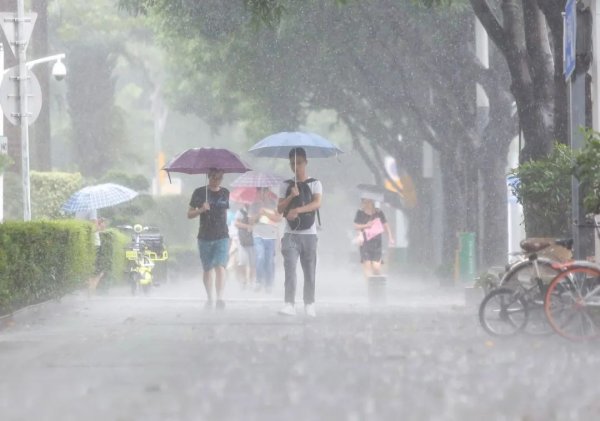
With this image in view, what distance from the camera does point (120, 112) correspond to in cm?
7369

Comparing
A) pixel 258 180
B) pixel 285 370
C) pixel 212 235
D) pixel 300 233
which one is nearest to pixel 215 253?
pixel 212 235

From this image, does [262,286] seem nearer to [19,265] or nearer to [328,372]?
[19,265]

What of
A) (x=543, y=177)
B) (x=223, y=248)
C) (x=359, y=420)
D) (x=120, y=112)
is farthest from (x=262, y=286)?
(x=120, y=112)

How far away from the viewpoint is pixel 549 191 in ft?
54.6

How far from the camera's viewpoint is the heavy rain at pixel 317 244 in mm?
9672

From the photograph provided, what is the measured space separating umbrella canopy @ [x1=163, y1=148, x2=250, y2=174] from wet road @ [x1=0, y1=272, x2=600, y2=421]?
3392 millimetres

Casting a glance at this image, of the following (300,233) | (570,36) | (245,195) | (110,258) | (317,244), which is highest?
(570,36)

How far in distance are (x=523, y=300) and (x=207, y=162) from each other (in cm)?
733

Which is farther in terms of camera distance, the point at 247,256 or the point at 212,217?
the point at 247,256

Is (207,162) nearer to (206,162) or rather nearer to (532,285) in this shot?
(206,162)

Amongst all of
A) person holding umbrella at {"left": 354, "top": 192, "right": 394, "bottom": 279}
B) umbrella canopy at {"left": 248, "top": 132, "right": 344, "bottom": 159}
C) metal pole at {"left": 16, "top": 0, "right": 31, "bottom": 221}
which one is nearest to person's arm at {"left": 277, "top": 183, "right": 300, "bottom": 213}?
umbrella canopy at {"left": 248, "top": 132, "right": 344, "bottom": 159}

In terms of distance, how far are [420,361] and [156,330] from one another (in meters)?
4.18

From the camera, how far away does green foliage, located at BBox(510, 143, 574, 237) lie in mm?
16484

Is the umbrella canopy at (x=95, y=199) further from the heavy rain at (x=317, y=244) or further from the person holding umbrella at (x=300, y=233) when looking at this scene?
the person holding umbrella at (x=300, y=233)
